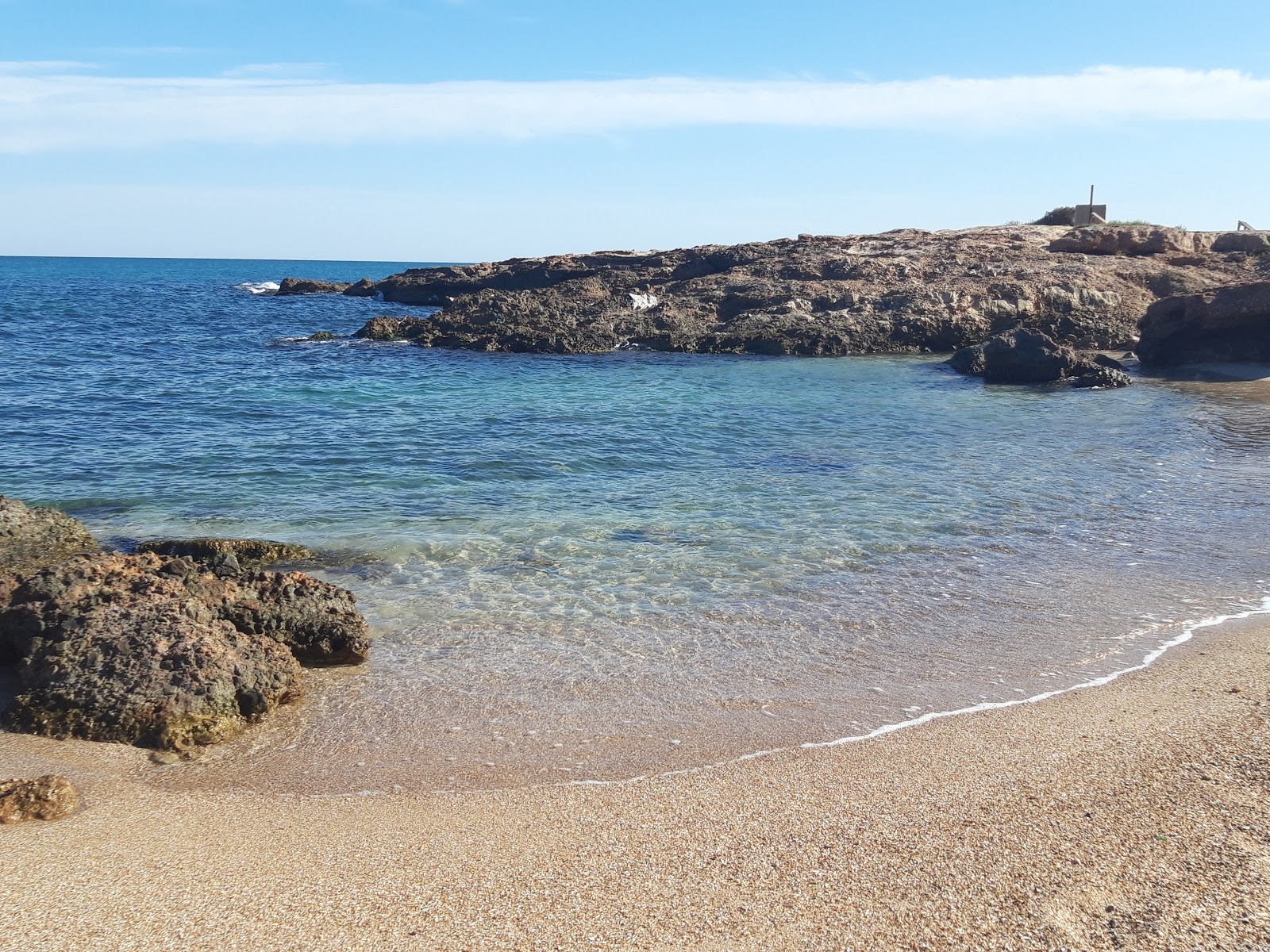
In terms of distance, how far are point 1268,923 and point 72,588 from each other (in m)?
6.99

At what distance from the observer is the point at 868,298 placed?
1147 inches

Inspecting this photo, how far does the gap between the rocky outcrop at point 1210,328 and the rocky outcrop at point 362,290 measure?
43802 mm

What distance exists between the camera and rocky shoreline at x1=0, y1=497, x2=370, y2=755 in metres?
5.67

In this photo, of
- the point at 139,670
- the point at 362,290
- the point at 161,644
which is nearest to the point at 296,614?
the point at 161,644

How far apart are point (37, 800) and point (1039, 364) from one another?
860 inches

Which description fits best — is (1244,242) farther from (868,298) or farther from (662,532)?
(662,532)

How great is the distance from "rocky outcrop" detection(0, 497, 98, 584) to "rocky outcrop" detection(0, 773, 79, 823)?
3.69 metres

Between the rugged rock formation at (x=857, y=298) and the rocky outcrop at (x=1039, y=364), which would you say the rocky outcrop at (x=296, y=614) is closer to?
the rocky outcrop at (x=1039, y=364)

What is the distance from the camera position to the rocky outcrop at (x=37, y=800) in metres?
4.67

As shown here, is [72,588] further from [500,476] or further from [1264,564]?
[1264,564]

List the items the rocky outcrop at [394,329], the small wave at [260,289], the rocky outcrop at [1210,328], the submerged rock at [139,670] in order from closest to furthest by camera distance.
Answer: the submerged rock at [139,670], the rocky outcrop at [1210,328], the rocky outcrop at [394,329], the small wave at [260,289]

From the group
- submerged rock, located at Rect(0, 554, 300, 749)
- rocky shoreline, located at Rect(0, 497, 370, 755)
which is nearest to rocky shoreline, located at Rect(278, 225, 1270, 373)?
rocky shoreline, located at Rect(0, 497, 370, 755)

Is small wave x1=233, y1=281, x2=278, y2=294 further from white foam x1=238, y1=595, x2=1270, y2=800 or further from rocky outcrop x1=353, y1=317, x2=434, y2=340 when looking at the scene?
white foam x1=238, y1=595, x2=1270, y2=800

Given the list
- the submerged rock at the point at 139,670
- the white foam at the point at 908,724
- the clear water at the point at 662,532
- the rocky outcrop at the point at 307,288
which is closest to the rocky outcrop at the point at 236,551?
the clear water at the point at 662,532
